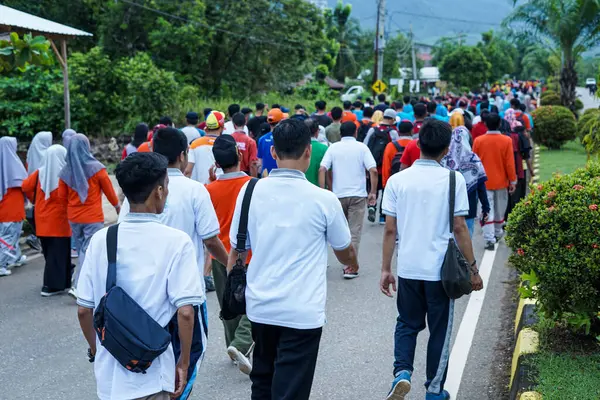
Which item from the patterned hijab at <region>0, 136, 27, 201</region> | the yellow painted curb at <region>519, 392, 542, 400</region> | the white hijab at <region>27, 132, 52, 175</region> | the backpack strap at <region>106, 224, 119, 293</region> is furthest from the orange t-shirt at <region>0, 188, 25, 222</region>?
the yellow painted curb at <region>519, 392, 542, 400</region>

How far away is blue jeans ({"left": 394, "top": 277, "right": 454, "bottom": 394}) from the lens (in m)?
4.93

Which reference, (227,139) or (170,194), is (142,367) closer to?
(170,194)

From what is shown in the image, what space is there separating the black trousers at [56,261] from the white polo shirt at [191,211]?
164 inches

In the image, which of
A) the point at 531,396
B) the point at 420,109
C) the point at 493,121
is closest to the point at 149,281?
the point at 531,396

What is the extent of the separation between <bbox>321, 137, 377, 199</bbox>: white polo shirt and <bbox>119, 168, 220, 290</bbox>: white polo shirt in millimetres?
4507

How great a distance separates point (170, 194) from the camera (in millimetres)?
4770

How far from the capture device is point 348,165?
9094mm

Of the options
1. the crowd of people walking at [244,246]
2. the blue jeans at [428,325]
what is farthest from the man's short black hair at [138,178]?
the blue jeans at [428,325]

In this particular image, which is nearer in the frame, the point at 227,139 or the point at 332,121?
the point at 227,139

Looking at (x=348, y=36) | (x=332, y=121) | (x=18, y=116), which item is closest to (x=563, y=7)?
(x=332, y=121)

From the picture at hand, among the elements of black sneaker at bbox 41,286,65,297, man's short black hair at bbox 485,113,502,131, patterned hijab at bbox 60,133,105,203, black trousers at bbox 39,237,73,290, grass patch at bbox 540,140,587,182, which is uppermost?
man's short black hair at bbox 485,113,502,131

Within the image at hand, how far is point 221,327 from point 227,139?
2353mm

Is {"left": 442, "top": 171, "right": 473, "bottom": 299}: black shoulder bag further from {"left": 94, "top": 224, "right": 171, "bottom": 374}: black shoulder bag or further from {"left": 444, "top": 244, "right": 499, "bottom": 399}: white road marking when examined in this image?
{"left": 94, "top": 224, "right": 171, "bottom": 374}: black shoulder bag

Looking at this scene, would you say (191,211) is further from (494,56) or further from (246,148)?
(494,56)
